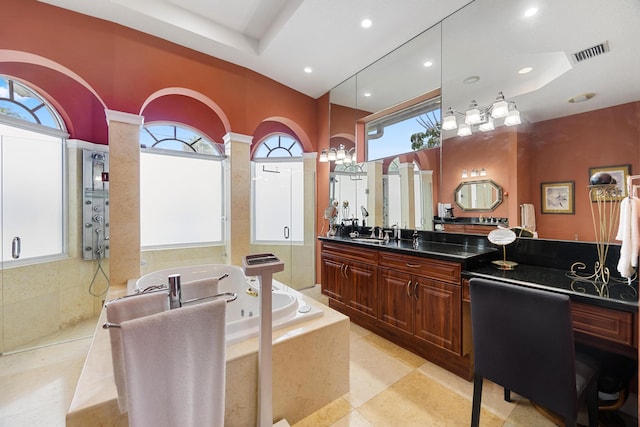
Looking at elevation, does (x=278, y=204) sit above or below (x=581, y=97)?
below

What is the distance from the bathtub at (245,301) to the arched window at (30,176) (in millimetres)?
1206

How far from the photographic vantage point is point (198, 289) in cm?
145

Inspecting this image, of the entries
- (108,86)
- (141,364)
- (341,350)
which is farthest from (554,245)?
(108,86)

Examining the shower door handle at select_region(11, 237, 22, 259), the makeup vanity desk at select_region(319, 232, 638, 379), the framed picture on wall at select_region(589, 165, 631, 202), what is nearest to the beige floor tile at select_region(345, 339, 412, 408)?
the makeup vanity desk at select_region(319, 232, 638, 379)

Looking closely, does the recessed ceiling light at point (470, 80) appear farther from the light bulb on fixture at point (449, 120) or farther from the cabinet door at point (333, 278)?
the cabinet door at point (333, 278)

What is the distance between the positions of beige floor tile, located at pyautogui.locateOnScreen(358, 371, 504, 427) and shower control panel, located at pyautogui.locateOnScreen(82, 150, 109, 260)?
3290 millimetres

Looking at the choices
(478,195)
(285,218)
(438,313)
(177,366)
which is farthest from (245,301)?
(478,195)

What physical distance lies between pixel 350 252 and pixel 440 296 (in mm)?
1058

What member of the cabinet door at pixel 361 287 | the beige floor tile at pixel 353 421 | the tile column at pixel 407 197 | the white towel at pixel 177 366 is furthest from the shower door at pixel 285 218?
the white towel at pixel 177 366

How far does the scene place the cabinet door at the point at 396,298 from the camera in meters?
2.21

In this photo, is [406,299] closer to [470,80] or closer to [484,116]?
[484,116]

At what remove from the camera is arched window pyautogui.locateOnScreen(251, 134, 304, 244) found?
3.87 meters

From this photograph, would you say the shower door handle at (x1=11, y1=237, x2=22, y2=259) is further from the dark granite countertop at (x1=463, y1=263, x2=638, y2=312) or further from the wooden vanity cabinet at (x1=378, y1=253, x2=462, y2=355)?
the dark granite countertop at (x1=463, y1=263, x2=638, y2=312)

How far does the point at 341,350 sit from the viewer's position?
69.2 inches
